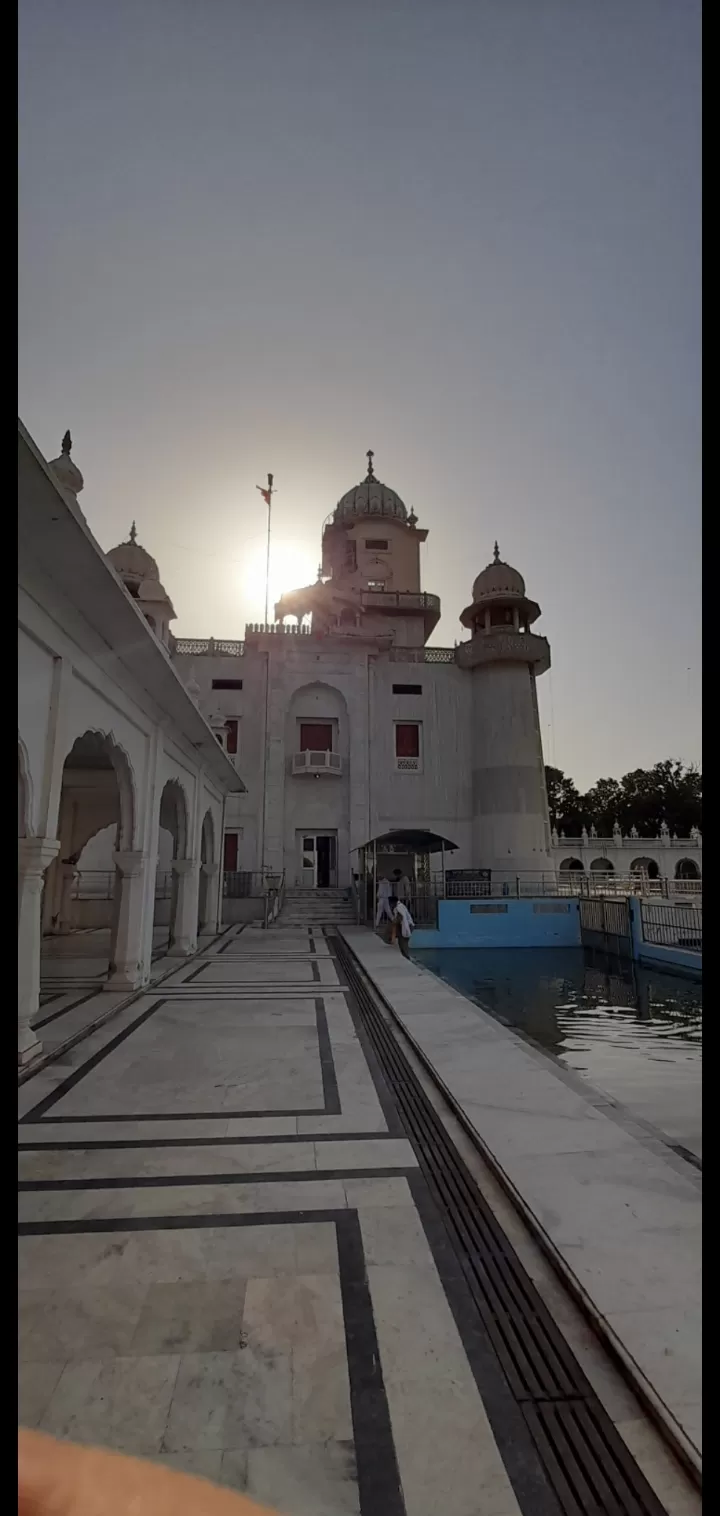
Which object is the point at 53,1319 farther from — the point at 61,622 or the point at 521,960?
the point at 521,960

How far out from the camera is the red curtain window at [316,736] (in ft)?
92.6

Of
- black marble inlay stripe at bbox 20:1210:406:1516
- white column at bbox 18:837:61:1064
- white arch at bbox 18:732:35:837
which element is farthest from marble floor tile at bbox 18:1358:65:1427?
A: white arch at bbox 18:732:35:837

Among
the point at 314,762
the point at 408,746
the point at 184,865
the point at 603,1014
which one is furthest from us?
the point at 408,746

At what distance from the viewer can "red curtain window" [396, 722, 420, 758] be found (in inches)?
1121

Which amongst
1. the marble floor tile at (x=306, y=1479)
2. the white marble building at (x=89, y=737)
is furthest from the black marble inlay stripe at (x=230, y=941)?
the marble floor tile at (x=306, y=1479)

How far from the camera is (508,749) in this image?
91.7 ft

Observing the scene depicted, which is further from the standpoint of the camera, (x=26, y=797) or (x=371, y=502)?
(x=371, y=502)

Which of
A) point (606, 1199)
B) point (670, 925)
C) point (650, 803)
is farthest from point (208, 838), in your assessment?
point (650, 803)

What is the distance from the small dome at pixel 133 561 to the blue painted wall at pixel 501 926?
16099 millimetres

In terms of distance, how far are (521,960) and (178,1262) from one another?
1485cm

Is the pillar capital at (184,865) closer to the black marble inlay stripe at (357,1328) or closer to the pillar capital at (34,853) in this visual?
the pillar capital at (34,853)

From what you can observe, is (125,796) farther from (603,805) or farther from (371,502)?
(603,805)

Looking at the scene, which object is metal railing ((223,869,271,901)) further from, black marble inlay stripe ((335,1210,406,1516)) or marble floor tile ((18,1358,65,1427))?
marble floor tile ((18,1358,65,1427))

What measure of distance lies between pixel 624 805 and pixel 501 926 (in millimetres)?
28175
